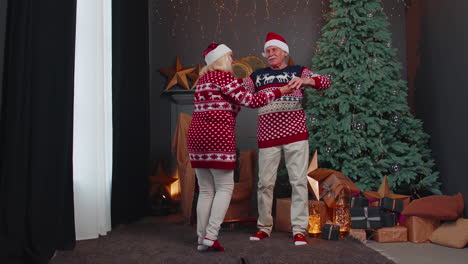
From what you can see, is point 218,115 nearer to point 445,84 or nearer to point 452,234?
point 452,234

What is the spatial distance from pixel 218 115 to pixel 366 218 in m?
1.35

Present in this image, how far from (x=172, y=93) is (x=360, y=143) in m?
2.10

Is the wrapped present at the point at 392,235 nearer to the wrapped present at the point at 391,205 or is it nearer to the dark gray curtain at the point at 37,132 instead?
the wrapped present at the point at 391,205

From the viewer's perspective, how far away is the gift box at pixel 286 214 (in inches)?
124

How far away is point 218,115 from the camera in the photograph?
8.13 ft

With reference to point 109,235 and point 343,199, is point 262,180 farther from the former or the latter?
point 109,235

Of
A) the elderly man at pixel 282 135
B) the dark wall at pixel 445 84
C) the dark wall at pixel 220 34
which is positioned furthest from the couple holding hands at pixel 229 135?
the dark wall at pixel 220 34

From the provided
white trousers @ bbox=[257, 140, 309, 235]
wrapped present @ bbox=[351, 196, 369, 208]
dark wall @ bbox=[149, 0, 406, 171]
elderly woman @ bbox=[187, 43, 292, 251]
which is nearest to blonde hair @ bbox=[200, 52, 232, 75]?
elderly woman @ bbox=[187, 43, 292, 251]

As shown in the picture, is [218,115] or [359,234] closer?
[218,115]

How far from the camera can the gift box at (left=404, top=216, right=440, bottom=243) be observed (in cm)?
288

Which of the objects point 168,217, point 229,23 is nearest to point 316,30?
point 229,23

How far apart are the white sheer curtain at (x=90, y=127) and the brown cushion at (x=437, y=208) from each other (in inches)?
86.5

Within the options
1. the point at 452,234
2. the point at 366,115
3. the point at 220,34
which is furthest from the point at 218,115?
the point at 220,34

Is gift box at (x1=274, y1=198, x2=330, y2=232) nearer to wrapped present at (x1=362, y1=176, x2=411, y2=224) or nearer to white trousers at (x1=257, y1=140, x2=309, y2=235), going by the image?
white trousers at (x1=257, y1=140, x2=309, y2=235)
